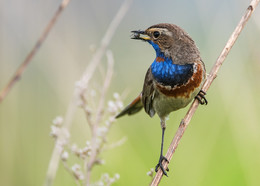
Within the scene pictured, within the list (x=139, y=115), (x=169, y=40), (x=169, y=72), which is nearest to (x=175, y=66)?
(x=169, y=72)

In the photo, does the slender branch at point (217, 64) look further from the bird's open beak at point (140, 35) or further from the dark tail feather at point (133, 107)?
the dark tail feather at point (133, 107)

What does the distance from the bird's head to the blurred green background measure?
46 centimetres

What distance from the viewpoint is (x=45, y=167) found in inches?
152

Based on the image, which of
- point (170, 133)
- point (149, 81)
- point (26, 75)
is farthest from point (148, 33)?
point (26, 75)

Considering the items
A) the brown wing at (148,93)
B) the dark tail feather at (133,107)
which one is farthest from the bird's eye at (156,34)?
the dark tail feather at (133,107)

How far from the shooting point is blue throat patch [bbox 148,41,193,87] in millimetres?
2932

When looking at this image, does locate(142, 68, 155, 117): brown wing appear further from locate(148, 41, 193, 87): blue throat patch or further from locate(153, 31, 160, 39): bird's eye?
locate(153, 31, 160, 39): bird's eye

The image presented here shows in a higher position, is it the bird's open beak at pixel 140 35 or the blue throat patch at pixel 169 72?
the bird's open beak at pixel 140 35

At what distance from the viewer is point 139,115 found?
418 cm

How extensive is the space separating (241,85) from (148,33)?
0.89 m

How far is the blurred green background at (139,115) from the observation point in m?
3.32

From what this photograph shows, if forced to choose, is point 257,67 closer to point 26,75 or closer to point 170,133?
point 170,133

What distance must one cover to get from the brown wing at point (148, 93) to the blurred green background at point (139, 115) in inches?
5.8

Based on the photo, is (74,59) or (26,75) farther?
(26,75)
